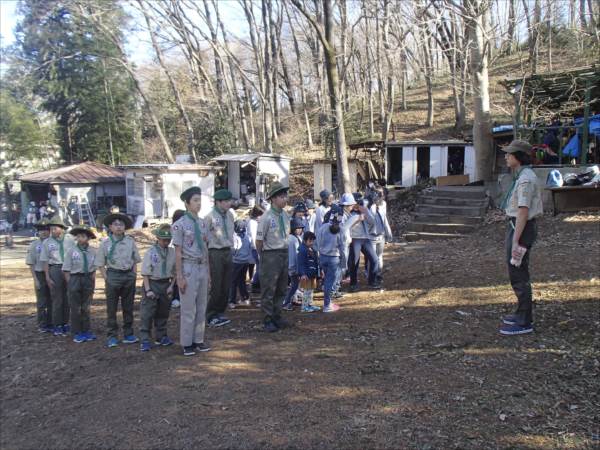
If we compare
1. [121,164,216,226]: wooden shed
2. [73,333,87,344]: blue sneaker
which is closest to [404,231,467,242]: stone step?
[73,333,87,344]: blue sneaker

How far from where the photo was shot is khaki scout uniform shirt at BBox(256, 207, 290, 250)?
593cm

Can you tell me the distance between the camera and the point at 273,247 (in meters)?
5.96

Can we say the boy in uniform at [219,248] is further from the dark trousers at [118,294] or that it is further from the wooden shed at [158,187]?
the wooden shed at [158,187]

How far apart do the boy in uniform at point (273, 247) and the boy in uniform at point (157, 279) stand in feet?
3.58

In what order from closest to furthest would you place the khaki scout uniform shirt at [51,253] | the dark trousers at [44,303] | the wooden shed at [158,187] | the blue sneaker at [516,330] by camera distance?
the blue sneaker at [516,330]
the khaki scout uniform shirt at [51,253]
the dark trousers at [44,303]
the wooden shed at [158,187]

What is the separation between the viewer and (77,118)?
32.9 meters

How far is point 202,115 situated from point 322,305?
2561 cm

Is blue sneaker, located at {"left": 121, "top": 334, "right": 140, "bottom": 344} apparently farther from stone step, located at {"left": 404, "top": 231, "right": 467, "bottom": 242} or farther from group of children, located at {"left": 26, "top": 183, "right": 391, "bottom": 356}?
stone step, located at {"left": 404, "top": 231, "right": 467, "bottom": 242}

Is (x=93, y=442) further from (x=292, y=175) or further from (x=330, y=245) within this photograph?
(x=292, y=175)

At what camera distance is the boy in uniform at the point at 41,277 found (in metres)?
7.16

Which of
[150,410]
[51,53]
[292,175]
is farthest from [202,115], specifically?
[150,410]

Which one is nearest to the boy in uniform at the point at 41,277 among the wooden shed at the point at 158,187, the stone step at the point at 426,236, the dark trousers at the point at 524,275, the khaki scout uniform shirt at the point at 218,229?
the khaki scout uniform shirt at the point at 218,229

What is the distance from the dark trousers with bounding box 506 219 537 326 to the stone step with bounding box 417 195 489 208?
923cm

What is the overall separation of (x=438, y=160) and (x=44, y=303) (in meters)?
17.0
